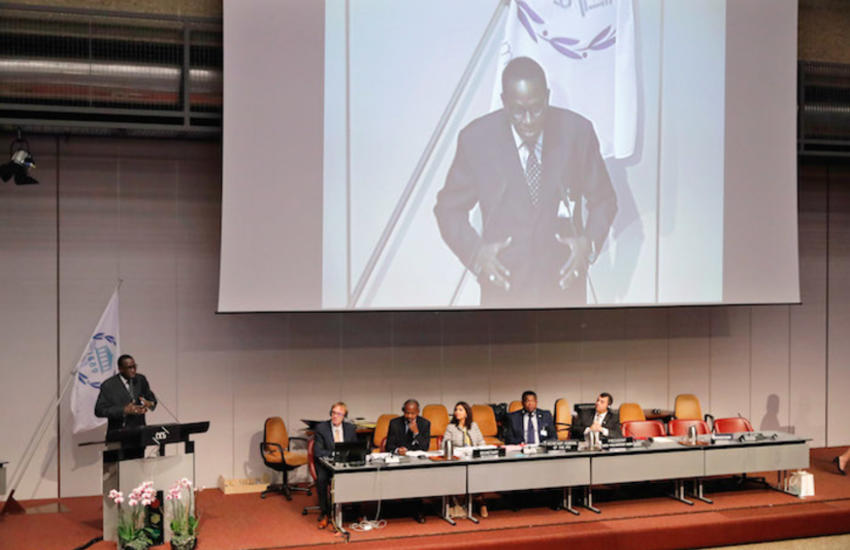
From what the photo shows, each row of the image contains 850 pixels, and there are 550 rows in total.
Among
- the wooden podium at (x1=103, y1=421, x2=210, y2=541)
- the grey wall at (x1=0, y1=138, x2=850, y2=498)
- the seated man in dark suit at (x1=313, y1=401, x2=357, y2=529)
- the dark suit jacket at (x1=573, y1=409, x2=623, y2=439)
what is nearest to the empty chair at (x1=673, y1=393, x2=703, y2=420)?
the grey wall at (x1=0, y1=138, x2=850, y2=498)

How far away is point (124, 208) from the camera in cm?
937

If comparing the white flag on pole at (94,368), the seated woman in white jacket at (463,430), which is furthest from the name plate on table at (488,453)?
the white flag on pole at (94,368)

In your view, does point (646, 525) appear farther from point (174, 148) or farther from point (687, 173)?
point (174, 148)

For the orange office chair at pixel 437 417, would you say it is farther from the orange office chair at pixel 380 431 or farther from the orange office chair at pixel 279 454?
the orange office chair at pixel 279 454

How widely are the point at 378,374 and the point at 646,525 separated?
3.62 meters

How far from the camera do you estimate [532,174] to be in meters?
9.30

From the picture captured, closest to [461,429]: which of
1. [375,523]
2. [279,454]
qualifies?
[375,523]

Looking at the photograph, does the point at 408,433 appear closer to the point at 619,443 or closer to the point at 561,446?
the point at 561,446

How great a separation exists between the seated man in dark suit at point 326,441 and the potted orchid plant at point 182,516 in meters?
1.12

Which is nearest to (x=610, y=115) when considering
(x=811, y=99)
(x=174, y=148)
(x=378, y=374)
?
(x=811, y=99)

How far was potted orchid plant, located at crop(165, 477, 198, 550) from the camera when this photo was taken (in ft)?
23.0

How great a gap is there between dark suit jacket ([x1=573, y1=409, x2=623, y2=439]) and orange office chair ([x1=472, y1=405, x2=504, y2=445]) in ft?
3.08

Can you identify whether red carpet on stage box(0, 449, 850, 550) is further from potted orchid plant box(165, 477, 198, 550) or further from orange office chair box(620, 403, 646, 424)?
orange office chair box(620, 403, 646, 424)

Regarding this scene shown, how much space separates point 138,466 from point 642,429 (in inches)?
197
